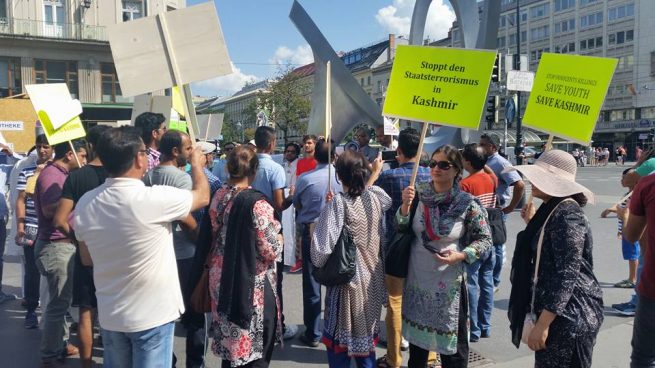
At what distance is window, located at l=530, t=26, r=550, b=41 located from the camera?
6825 centimetres

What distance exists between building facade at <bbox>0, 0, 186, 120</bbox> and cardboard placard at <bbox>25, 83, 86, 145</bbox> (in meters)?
25.5

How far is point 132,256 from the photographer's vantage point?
8.82 ft

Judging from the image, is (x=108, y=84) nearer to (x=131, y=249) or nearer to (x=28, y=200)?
(x=28, y=200)

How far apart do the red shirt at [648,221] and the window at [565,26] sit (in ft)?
230

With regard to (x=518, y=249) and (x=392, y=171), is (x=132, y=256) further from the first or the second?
(x=392, y=171)

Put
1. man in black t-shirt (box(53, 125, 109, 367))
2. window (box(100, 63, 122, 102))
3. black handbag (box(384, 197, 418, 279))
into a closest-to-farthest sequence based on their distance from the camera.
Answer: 1. black handbag (box(384, 197, 418, 279))
2. man in black t-shirt (box(53, 125, 109, 367))
3. window (box(100, 63, 122, 102))

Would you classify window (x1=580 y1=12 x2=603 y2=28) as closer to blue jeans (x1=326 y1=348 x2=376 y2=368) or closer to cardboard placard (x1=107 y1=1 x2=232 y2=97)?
cardboard placard (x1=107 y1=1 x2=232 y2=97)

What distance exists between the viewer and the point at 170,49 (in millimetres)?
3734

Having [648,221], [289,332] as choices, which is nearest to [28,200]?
[289,332]

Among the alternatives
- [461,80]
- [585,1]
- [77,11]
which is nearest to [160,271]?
[461,80]

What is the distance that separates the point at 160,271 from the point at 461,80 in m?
2.37

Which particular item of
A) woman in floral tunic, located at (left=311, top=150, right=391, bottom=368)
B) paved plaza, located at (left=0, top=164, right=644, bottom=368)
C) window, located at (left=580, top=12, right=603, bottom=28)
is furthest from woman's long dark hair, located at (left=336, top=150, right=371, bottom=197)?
window, located at (left=580, top=12, right=603, bottom=28)

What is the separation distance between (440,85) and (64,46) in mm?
30047

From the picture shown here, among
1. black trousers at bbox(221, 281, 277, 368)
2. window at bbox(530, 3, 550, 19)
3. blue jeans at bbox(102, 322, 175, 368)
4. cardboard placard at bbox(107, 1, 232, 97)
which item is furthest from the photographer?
window at bbox(530, 3, 550, 19)
